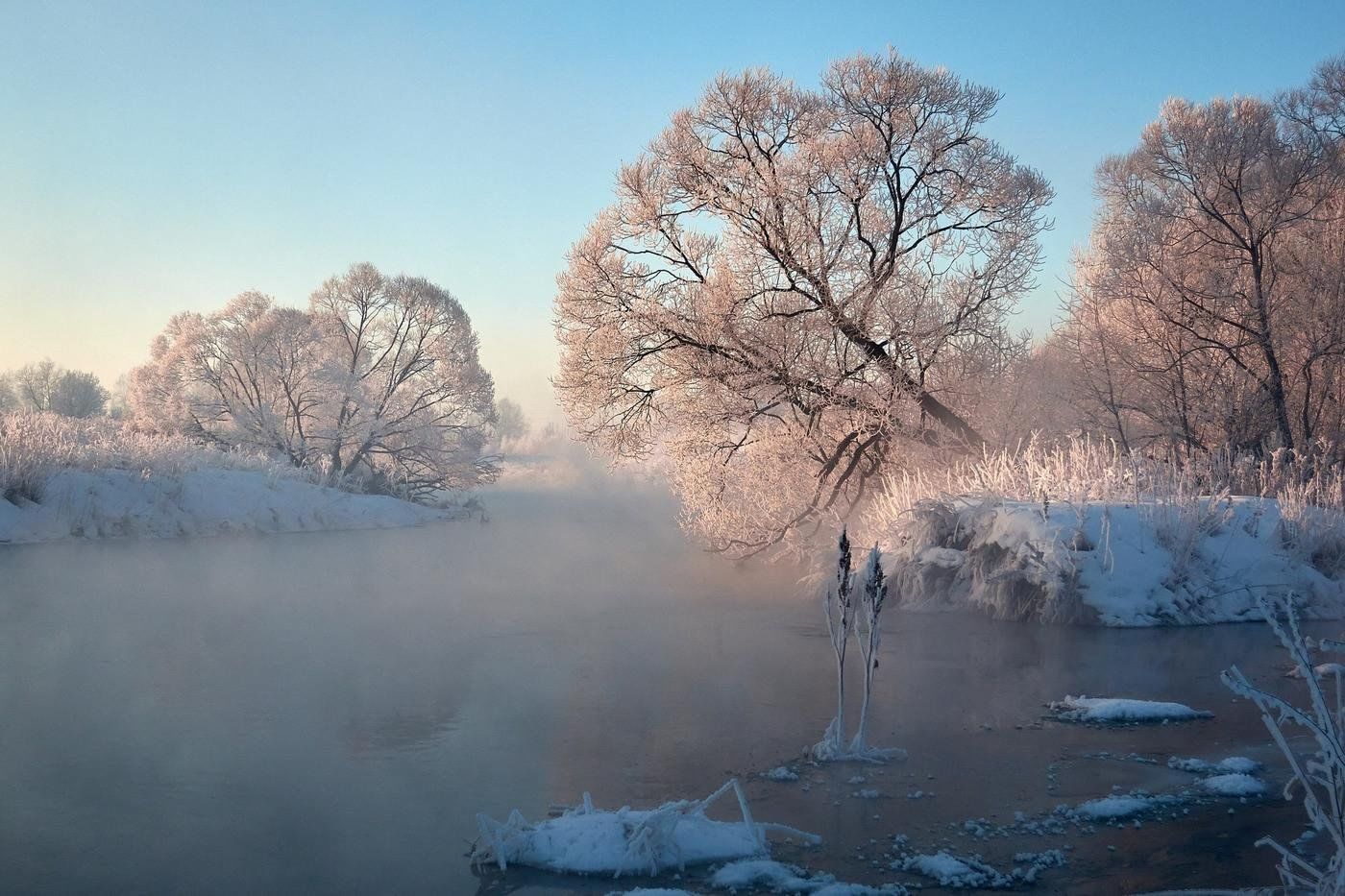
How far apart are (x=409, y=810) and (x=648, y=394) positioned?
9764 millimetres

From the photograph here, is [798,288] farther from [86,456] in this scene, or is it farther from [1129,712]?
[86,456]

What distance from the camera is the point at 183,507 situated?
18734 millimetres

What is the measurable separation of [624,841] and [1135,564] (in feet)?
25.5

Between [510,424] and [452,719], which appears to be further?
[510,424]

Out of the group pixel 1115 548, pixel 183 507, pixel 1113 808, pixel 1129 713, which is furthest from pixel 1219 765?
pixel 183 507

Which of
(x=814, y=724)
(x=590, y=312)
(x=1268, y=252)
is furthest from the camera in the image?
(x=1268, y=252)

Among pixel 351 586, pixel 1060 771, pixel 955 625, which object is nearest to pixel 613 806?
pixel 1060 771

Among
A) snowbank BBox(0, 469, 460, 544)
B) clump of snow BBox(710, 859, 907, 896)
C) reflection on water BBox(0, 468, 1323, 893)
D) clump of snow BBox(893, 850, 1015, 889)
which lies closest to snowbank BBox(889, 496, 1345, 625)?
reflection on water BBox(0, 468, 1323, 893)

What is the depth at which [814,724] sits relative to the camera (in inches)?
229

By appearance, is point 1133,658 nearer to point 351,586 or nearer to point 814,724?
point 814,724

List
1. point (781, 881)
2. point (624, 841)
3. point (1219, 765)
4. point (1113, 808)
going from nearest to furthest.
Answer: point (781, 881) < point (624, 841) < point (1113, 808) < point (1219, 765)

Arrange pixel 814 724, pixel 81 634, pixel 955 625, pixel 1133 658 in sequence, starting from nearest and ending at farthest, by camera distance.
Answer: pixel 814 724
pixel 1133 658
pixel 81 634
pixel 955 625

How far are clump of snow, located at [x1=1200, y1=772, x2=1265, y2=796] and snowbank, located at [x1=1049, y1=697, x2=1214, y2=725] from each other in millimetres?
1291

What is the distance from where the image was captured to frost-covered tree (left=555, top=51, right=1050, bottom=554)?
1312 cm
